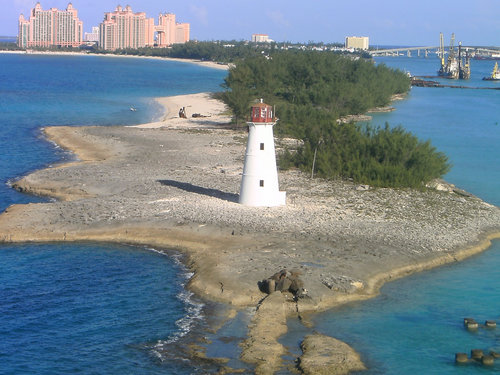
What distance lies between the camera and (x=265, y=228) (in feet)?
76.7

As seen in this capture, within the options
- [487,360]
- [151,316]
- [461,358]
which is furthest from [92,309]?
[487,360]

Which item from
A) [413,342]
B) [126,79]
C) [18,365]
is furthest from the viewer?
[126,79]

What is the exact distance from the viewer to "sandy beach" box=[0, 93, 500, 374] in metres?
18.3

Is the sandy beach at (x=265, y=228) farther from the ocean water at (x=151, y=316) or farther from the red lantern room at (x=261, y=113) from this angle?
the red lantern room at (x=261, y=113)

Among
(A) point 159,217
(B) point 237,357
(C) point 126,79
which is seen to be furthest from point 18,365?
(C) point 126,79

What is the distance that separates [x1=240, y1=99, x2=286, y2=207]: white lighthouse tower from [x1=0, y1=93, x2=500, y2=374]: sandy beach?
0.46 metres

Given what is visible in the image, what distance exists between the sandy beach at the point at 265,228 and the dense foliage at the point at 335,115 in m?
0.99

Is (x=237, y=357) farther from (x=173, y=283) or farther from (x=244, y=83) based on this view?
(x=244, y=83)

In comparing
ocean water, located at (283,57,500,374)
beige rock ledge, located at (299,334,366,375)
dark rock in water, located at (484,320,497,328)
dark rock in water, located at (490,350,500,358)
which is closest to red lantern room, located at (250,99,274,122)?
ocean water, located at (283,57,500,374)

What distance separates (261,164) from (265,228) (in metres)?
2.38

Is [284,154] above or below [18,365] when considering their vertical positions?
above

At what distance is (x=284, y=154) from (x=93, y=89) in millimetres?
57130

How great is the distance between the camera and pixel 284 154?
114 feet

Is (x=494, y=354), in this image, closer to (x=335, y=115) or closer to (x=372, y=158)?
(x=372, y=158)
